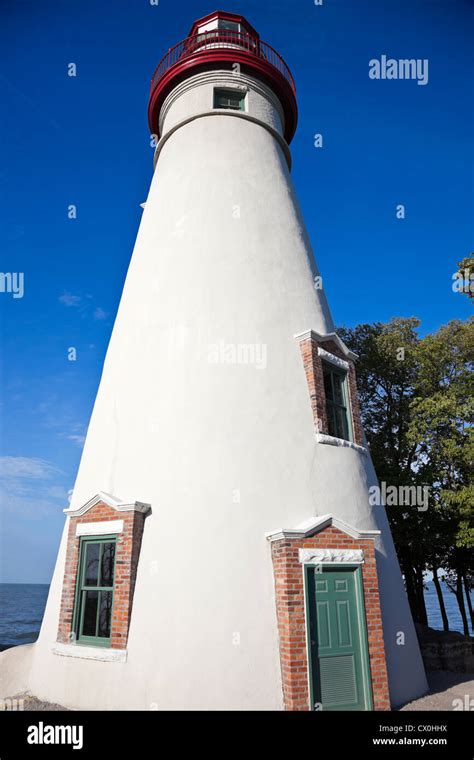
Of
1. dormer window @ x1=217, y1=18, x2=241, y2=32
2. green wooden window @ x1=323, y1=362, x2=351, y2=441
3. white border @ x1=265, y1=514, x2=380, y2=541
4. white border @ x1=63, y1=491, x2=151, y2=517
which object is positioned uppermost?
dormer window @ x1=217, y1=18, x2=241, y2=32

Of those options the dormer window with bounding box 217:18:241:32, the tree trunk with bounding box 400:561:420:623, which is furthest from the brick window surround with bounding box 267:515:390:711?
the dormer window with bounding box 217:18:241:32

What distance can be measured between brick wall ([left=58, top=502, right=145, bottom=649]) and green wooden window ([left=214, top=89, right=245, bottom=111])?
1047 centimetres

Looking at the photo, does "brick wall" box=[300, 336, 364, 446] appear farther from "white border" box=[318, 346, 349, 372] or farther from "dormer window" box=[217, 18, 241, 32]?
"dormer window" box=[217, 18, 241, 32]

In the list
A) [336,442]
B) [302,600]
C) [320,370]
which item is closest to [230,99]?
[320,370]

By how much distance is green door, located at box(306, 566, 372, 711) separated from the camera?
6801mm

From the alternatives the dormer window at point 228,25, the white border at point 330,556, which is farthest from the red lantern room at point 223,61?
the white border at point 330,556

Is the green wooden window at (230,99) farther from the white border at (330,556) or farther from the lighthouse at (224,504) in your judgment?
the white border at (330,556)

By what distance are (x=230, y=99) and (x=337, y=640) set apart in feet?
41.6

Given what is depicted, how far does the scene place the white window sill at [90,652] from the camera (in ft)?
22.8

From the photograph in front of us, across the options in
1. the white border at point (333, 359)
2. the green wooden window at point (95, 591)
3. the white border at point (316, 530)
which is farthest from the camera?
the white border at point (333, 359)

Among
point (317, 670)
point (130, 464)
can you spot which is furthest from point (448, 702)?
point (130, 464)

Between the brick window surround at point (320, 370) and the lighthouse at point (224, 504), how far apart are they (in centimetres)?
4

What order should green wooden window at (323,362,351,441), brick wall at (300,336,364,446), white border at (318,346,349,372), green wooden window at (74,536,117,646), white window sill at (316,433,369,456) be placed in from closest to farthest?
green wooden window at (74,536,117,646) < white window sill at (316,433,369,456) < brick wall at (300,336,364,446) < white border at (318,346,349,372) < green wooden window at (323,362,351,441)

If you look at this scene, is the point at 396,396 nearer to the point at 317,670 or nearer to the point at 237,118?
the point at 237,118
